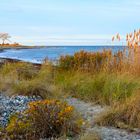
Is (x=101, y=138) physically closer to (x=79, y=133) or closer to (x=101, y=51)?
(x=79, y=133)

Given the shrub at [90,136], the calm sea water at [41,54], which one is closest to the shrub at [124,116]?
the shrub at [90,136]

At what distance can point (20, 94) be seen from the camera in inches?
319

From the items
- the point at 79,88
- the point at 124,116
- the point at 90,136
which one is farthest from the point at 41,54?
the point at 90,136

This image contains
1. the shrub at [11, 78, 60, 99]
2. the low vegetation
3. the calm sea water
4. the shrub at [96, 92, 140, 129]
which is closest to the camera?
the low vegetation

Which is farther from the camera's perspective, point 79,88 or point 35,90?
point 79,88

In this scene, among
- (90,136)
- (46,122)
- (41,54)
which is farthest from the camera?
(41,54)

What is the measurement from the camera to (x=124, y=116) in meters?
6.23

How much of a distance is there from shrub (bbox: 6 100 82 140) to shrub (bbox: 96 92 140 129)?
2.26 feet

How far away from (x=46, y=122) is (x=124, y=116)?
1.36 meters

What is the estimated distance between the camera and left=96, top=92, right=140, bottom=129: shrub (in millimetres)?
6061

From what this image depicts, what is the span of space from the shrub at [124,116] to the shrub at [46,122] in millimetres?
688

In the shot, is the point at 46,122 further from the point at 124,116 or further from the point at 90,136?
the point at 124,116

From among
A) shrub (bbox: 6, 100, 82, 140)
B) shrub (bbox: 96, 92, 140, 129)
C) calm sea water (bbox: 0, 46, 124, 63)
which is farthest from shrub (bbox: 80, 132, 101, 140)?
calm sea water (bbox: 0, 46, 124, 63)

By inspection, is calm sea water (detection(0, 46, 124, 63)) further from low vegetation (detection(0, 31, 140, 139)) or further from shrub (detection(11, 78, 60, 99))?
shrub (detection(11, 78, 60, 99))
